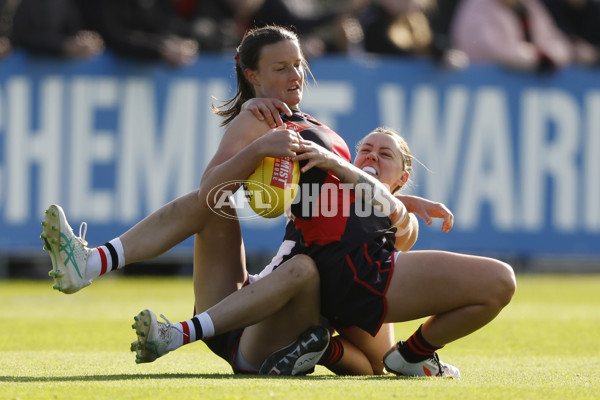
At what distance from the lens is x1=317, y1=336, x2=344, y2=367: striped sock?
13.0 ft

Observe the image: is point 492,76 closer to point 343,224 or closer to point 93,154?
point 93,154

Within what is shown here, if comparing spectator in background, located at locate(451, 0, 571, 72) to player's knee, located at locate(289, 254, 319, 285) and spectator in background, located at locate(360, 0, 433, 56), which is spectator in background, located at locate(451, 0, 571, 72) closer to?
spectator in background, located at locate(360, 0, 433, 56)

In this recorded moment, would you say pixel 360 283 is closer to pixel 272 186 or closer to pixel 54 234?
pixel 272 186

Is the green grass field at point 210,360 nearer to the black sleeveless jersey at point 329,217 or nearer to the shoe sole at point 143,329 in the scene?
the shoe sole at point 143,329

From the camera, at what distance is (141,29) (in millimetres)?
9898

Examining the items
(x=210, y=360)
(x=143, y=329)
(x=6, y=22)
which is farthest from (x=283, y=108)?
(x=6, y=22)

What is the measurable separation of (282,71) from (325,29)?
6935 millimetres

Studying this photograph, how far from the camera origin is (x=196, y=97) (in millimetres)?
9797

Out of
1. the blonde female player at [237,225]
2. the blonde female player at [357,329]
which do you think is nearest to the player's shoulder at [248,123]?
the blonde female player at [237,225]

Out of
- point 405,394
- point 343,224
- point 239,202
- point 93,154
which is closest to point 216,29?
point 93,154

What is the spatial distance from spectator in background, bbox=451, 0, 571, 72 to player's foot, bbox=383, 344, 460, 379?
23.1 feet

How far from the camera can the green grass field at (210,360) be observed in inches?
133

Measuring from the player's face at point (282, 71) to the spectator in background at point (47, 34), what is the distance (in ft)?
18.4

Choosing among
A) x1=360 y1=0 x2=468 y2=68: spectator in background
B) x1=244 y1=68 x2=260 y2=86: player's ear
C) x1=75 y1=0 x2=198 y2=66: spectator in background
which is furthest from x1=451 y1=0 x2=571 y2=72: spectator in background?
x1=244 y1=68 x2=260 y2=86: player's ear
